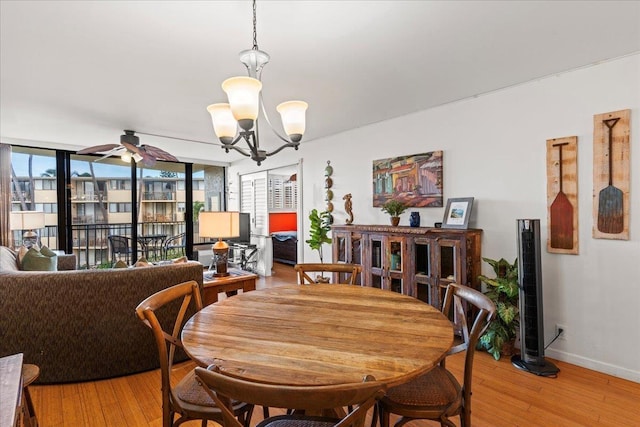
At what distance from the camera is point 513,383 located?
2.28 meters

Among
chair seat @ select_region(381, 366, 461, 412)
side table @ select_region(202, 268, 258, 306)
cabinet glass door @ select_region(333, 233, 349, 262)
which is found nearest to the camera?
chair seat @ select_region(381, 366, 461, 412)

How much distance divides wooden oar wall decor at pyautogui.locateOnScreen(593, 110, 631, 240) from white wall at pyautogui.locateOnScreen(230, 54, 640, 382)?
4 centimetres

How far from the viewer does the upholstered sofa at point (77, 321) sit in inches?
85.7

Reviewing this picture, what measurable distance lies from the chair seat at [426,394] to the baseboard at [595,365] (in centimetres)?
189

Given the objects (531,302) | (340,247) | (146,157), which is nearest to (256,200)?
(146,157)

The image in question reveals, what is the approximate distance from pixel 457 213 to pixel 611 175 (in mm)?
1161

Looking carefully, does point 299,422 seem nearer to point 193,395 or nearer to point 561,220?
point 193,395

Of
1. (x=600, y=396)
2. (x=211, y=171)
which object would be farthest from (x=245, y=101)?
(x=211, y=171)

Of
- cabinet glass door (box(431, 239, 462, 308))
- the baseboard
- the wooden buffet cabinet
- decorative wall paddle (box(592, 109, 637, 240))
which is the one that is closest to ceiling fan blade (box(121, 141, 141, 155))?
the wooden buffet cabinet

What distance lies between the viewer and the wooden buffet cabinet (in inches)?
113

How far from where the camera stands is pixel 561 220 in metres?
2.57

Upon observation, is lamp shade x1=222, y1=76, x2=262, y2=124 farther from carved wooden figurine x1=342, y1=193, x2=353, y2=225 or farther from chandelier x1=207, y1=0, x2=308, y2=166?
carved wooden figurine x1=342, y1=193, x2=353, y2=225

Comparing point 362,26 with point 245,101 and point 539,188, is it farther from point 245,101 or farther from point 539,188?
point 539,188

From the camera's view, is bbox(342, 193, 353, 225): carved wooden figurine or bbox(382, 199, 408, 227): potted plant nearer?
bbox(382, 199, 408, 227): potted plant
